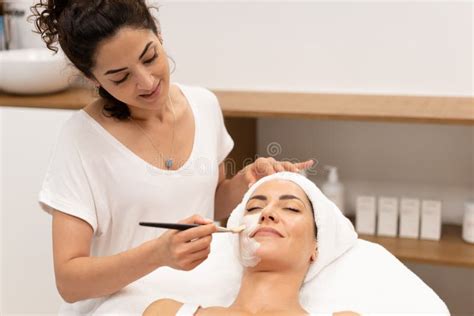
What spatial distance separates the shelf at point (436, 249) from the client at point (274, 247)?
2.50 ft

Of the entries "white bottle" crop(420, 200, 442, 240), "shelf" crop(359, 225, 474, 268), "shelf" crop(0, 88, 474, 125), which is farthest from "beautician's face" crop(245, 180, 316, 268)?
"white bottle" crop(420, 200, 442, 240)

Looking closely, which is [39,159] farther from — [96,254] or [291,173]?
[291,173]

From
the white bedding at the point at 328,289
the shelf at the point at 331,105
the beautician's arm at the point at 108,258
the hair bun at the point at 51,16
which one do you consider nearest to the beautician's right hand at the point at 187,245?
the beautician's arm at the point at 108,258

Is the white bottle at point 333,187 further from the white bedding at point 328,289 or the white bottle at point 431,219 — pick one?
the white bedding at point 328,289

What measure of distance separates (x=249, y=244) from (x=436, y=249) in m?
1.10

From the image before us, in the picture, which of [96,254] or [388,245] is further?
[388,245]

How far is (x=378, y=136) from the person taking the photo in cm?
250

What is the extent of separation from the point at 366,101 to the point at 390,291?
3.34 feet

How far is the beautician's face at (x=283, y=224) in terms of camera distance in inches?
57.2

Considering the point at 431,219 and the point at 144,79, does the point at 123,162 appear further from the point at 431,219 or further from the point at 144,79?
the point at 431,219

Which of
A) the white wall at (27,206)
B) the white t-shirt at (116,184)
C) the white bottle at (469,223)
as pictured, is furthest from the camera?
the white wall at (27,206)

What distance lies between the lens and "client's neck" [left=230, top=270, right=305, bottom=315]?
1.41 meters

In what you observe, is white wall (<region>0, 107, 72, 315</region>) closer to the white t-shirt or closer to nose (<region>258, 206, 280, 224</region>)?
the white t-shirt

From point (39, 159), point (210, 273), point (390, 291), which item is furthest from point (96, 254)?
point (39, 159)
